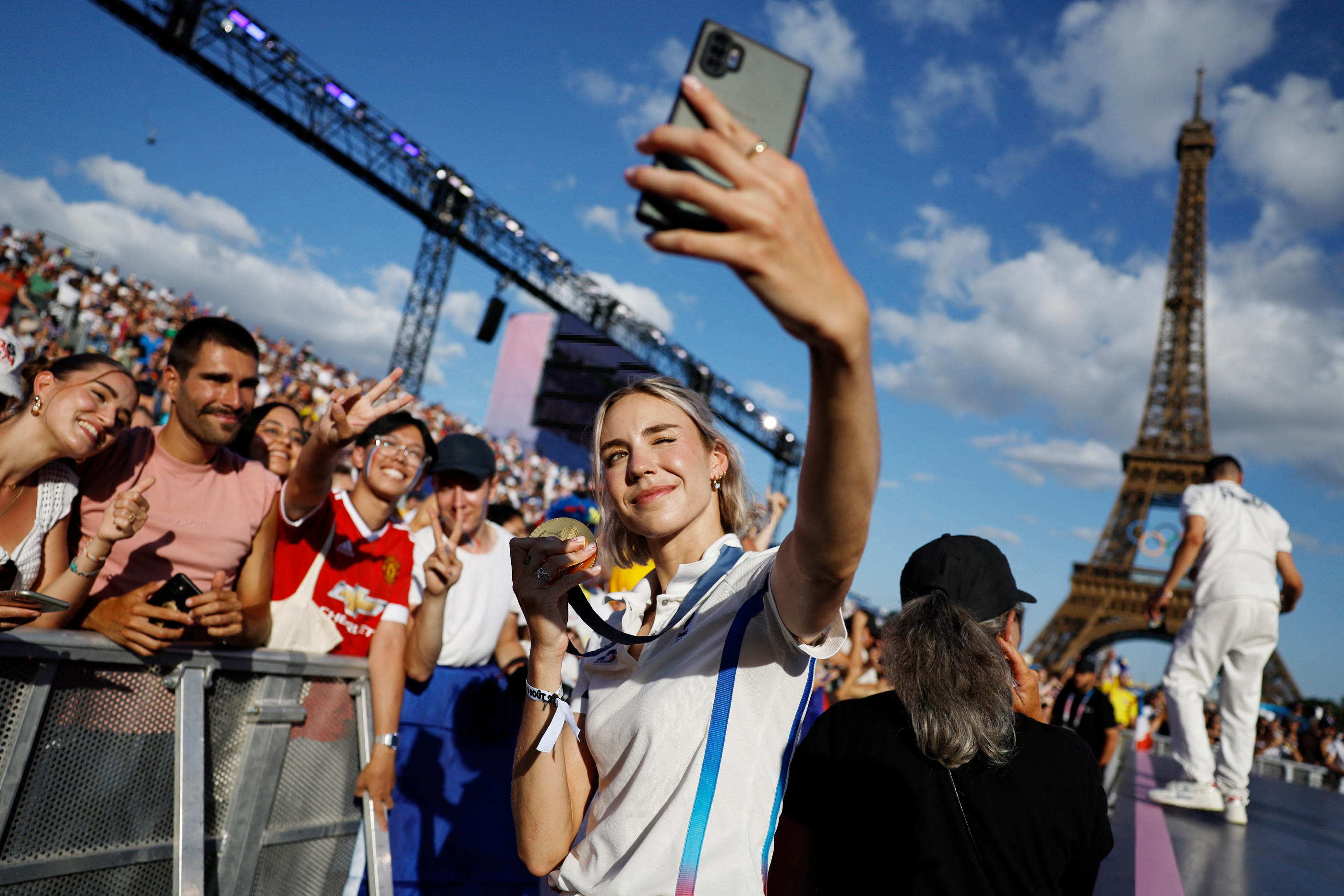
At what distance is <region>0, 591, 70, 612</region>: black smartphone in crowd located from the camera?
1.74 m

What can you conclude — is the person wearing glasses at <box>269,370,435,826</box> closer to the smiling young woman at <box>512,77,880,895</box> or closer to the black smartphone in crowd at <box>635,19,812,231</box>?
the smiling young woman at <box>512,77,880,895</box>

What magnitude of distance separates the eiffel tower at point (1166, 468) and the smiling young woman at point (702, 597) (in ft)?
85.8

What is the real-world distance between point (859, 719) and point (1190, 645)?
3.59 metres

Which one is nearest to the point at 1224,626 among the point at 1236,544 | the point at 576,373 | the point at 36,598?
the point at 1236,544

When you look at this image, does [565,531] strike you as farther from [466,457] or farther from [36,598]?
[466,457]

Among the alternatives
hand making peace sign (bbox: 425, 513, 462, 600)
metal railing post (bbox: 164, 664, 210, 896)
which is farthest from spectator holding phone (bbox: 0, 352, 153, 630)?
hand making peace sign (bbox: 425, 513, 462, 600)

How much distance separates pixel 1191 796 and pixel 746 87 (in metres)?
4.72

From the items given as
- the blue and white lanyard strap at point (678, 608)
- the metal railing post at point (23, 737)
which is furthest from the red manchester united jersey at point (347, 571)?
the blue and white lanyard strap at point (678, 608)

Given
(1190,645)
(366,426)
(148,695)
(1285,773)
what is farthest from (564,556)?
(1285,773)

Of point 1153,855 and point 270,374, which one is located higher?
point 270,374

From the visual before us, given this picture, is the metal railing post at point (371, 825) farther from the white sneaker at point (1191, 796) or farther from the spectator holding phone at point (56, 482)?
the white sneaker at point (1191, 796)

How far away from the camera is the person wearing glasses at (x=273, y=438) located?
4.02m

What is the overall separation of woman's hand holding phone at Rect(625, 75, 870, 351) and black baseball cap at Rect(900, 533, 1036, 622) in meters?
1.28

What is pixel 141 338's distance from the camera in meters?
12.3
